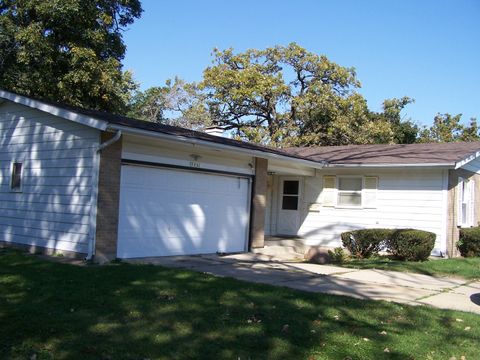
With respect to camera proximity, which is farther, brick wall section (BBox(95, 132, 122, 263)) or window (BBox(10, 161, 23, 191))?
window (BBox(10, 161, 23, 191))

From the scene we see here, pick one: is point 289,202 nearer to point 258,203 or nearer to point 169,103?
point 258,203

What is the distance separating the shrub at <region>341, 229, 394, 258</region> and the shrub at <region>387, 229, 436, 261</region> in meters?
0.34

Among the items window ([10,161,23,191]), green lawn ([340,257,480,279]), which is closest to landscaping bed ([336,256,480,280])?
green lawn ([340,257,480,279])

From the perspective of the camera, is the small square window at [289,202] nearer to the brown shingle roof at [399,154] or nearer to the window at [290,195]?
the window at [290,195]

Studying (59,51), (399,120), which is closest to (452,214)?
(59,51)

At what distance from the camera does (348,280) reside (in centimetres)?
1038

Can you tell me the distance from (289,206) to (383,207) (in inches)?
145

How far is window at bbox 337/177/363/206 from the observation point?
17812 millimetres

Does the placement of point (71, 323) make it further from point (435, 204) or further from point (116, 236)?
point (435, 204)

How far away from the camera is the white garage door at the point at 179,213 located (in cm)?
1162

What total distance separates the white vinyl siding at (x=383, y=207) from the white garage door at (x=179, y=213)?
4335mm

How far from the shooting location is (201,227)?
1353 centimetres

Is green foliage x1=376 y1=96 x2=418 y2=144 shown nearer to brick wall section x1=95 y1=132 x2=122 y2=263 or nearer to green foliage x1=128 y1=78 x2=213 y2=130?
green foliage x1=128 y1=78 x2=213 y2=130

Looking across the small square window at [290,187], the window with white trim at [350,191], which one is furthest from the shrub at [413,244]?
the small square window at [290,187]
